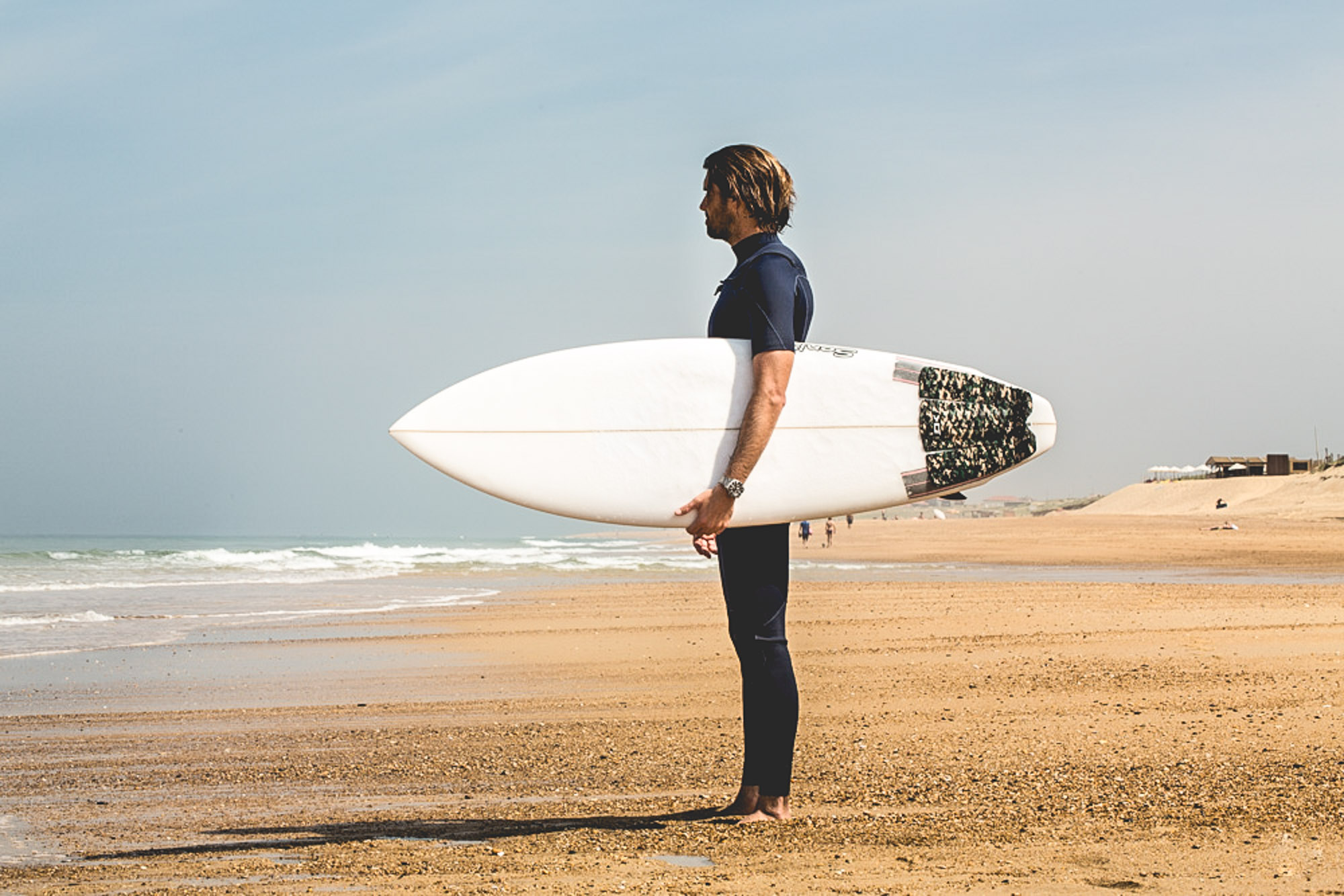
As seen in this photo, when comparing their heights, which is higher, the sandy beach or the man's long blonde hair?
the man's long blonde hair

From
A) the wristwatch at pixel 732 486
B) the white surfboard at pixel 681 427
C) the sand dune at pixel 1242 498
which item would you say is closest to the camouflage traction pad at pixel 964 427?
the white surfboard at pixel 681 427

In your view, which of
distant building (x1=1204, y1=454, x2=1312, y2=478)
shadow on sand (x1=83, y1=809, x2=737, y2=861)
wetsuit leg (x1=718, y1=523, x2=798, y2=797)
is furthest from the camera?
distant building (x1=1204, y1=454, x2=1312, y2=478)

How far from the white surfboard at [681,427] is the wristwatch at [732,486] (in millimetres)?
273

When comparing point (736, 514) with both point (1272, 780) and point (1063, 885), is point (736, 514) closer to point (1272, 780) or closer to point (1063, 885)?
point (1063, 885)

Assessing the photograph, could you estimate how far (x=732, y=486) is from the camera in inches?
121

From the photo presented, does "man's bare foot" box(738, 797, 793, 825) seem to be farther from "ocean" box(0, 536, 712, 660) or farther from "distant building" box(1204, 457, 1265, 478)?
"distant building" box(1204, 457, 1265, 478)

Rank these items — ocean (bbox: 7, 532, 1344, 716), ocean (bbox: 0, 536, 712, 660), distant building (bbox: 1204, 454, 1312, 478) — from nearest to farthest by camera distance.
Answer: ocean (bbox: 7, 532, 1344, 716) → ocean (bbox: 0, 536, 712, 660) → distant building (bbox: 1204, 454, 1312, 478)

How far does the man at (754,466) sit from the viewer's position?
309cm

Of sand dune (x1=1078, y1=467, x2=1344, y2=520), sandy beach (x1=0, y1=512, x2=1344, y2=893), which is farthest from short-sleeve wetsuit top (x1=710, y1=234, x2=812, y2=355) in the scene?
sand dune (x1=1078, y1=467, x2=1344, y2=520)

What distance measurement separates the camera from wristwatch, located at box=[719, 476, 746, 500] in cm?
Result: 308

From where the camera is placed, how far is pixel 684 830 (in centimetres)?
308

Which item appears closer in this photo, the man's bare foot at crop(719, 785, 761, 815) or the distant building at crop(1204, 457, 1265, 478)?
the man's bare foot at crop(719, 785, 761, 815)

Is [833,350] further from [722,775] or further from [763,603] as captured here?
[722,775]

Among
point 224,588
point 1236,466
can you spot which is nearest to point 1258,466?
point 1236,466
